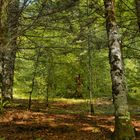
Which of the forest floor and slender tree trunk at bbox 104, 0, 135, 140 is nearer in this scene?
slender tree trunk at bbox 104, 0, 135, 140

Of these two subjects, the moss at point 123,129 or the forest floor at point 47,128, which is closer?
the moss at point 123,129

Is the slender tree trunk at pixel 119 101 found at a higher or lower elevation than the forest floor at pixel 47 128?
higher

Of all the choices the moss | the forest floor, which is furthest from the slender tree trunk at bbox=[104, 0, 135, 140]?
the forest floor

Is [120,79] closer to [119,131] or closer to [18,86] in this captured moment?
[119,131]

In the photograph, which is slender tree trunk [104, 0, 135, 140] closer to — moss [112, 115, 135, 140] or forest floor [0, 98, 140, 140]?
moss [112, 115, 135, 140]

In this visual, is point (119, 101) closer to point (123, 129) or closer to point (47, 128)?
point (123, 129)

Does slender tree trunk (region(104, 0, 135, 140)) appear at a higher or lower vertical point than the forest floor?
higher

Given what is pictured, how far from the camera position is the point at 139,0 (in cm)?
1082

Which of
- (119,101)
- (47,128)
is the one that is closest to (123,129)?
(119,101)

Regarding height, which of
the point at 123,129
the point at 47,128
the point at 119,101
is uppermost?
the point at 119,101

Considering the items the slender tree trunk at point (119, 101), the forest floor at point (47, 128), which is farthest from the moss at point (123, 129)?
the forest floor at point (47, 128)

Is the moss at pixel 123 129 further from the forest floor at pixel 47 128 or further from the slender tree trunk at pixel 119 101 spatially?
the forest floor at pixel 47 128

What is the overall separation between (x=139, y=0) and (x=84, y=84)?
18.2 metres

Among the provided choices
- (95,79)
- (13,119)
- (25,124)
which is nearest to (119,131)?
(25,124)
